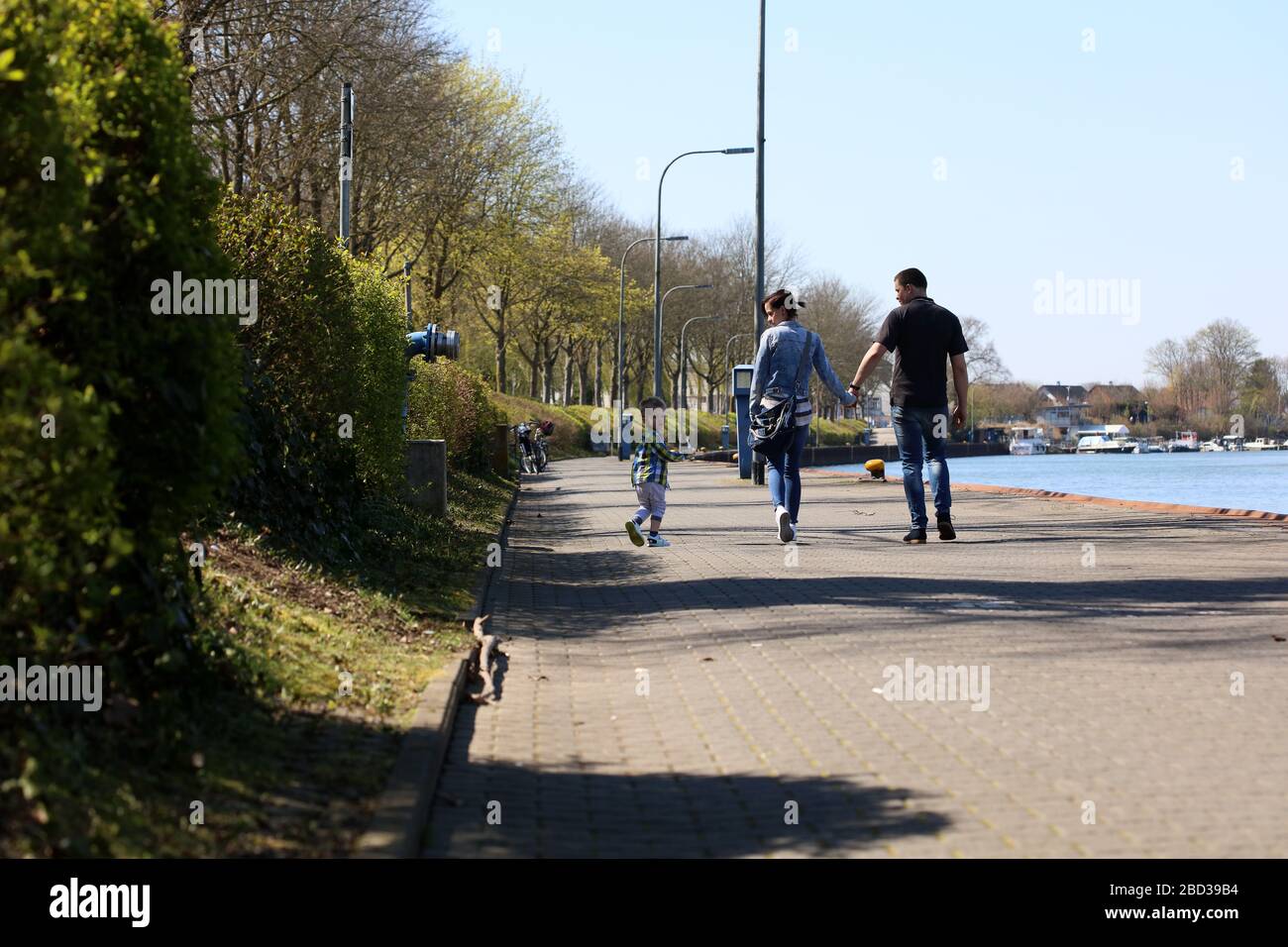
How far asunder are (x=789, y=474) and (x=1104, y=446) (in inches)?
5055

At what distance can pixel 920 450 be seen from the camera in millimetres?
14414

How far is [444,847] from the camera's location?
5.03 metres

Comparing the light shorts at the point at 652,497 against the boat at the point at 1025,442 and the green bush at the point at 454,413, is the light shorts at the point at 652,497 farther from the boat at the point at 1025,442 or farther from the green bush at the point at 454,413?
the boat at the point at 1025,442

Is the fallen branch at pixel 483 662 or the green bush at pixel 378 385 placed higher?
the green bush at pixel 378 385

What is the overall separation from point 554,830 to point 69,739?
5.09 ft

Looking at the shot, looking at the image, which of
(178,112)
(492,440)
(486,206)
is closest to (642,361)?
(486,206)

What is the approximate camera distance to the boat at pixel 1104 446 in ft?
441

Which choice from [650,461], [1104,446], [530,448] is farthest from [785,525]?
[1104,446]

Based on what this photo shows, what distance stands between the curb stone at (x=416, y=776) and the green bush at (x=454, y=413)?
1359cm

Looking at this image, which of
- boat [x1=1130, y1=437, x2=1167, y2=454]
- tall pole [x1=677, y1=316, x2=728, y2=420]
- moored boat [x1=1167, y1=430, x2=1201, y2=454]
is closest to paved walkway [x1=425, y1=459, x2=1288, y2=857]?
tall pole [x1=677, y1=316, x2=728, y2=420]

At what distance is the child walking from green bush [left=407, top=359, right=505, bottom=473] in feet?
17.8
